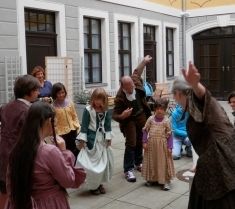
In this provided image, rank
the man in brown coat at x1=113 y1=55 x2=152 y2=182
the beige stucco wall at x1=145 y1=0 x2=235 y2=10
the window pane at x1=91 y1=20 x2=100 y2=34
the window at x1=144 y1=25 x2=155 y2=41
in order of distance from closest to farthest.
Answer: the man in brown coat at x1=113 y1=55 x2=152 y2=182 → the window pane at x1=91 y1=20 x2=100 y2=34 → the window at x1=144 y1=25 x2=155 y2=41 → the beige stucco wall at x1=145 y1=0 x2=235 y2=10

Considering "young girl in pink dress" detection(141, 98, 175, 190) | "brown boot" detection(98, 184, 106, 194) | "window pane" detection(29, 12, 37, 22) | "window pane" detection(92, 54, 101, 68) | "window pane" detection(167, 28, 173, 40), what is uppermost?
"window pane" detection(167, 28, 173, 40)

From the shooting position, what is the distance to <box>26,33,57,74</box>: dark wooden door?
8.78 metres

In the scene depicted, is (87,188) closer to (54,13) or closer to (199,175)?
(199,175)

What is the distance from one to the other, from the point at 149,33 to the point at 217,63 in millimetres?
3364

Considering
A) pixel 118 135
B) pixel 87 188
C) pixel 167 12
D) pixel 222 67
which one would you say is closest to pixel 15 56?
pixel 118 135

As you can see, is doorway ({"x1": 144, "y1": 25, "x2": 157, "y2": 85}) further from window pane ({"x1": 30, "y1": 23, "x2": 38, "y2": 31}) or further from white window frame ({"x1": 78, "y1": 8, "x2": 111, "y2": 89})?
window pane ({"x1": 30, "y1": 23, "x2": 38, "y2": 31})

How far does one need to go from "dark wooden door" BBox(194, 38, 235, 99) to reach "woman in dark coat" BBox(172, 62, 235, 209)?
1268cm

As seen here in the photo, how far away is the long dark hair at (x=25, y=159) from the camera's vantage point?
87.4 inches

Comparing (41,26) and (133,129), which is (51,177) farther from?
(41,26)

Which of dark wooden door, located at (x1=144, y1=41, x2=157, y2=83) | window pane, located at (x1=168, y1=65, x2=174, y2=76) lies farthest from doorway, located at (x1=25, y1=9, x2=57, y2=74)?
window pane, located at (x1=168, y1=65, x2=174, y2=76)

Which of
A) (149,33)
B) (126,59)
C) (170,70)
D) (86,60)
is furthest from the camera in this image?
(170,70)

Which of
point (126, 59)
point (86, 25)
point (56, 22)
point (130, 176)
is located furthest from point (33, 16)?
point (130, 176)

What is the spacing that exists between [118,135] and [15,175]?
6375 millimetres

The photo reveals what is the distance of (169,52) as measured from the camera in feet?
48.1
